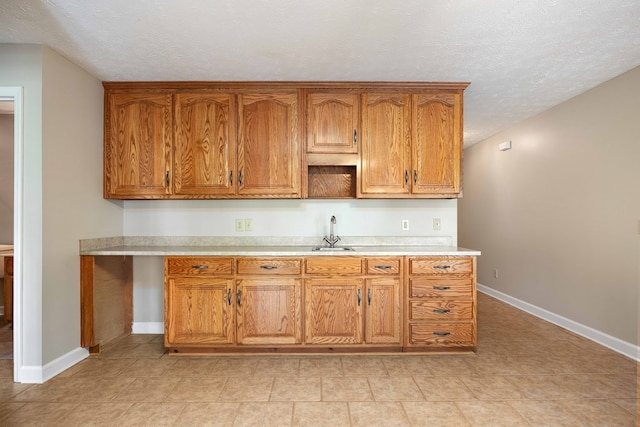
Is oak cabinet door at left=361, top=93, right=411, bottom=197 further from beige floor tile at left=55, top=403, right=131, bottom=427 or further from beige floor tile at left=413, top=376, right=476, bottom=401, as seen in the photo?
beige floor tile at left=55, top=403, right=131, bottom=427

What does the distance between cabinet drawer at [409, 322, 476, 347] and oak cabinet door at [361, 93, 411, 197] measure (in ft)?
3.83

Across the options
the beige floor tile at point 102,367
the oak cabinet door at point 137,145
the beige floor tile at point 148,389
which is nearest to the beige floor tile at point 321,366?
the beige floor tile at point 148,389

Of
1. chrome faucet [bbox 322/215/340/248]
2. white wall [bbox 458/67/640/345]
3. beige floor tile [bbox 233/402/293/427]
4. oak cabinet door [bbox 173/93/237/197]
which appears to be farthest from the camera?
chrome faucet [bbox 322/215/340/248]

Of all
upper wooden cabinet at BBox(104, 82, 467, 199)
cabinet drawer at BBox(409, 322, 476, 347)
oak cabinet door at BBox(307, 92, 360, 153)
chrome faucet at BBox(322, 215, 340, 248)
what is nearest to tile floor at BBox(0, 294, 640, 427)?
cabinet drawer at BBox(409, 322, 476, 347)

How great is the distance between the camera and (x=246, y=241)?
11.2ft

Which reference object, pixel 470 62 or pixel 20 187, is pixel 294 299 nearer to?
pixel 20 187

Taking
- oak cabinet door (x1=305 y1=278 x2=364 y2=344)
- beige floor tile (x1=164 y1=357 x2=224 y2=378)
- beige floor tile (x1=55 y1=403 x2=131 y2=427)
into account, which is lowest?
beige floor tile (x1=164 y1=357 x2=224 y2=378)

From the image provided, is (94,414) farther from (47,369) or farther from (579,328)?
(579,328)

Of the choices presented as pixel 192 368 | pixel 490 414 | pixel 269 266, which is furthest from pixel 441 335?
pixel 192 368

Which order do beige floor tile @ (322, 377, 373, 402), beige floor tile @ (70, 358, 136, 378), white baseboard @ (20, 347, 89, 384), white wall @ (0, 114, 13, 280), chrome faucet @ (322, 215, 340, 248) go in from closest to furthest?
beige floor tile @ (322, 377, 373, 402)
white baseboard @ (20, 347, 89, 384)
beige floor tile @ (70, 358, 136, 378)
chrome faucet @ (322, 215, 340, 248)
white wall @ (0, 114, 13, 280)

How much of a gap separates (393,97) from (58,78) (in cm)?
266

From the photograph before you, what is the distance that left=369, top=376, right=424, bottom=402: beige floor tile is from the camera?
2250mm

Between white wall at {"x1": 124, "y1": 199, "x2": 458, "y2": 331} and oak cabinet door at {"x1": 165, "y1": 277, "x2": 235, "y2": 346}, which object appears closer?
oak cabinet door at {"x1": 165, "y1": 277, "x2": 235, "y2": 346}

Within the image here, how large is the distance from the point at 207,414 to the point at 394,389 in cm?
119
